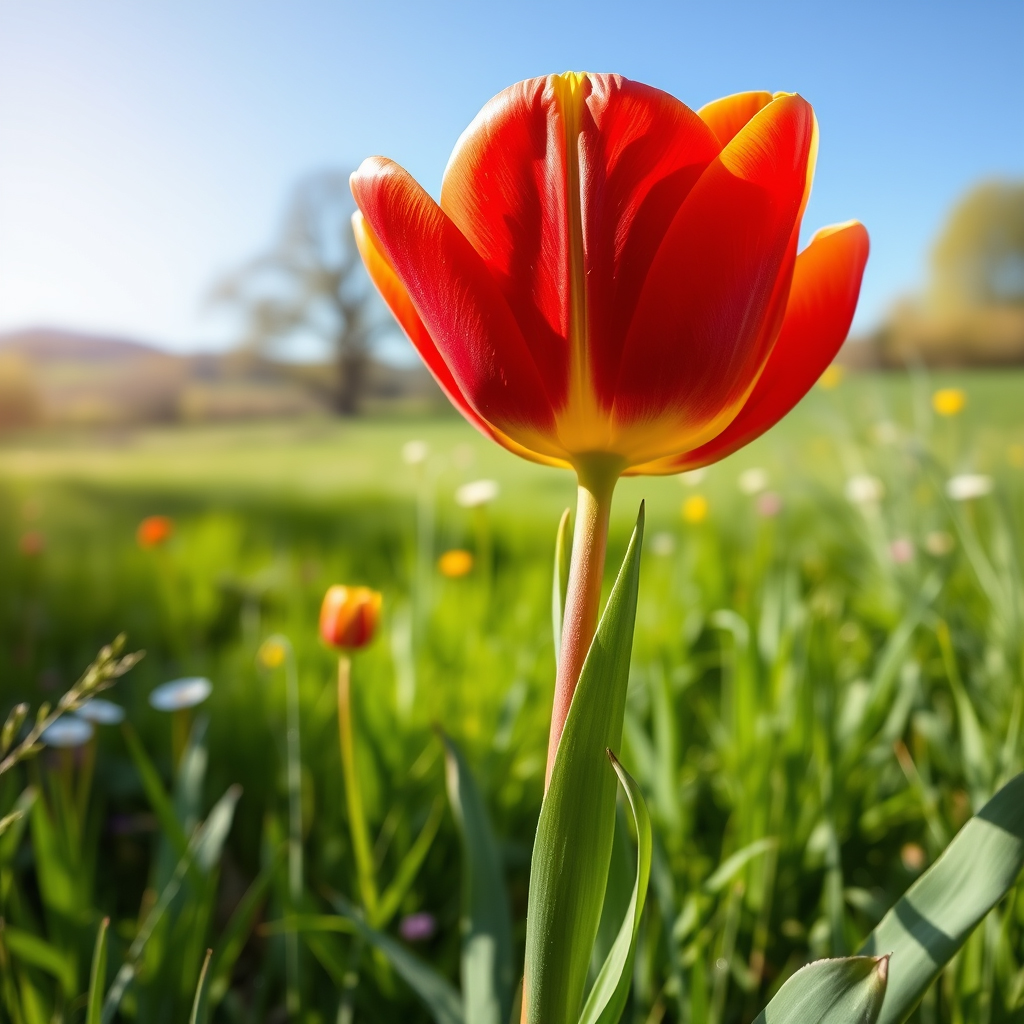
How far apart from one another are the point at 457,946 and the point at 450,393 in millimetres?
620

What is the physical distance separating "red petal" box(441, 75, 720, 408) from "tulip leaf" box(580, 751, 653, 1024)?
0.17 metres

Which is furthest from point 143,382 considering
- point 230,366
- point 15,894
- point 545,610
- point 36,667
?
point 15,894

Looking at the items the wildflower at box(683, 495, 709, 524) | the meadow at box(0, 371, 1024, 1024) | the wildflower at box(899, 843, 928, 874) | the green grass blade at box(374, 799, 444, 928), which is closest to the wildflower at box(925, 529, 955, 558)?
the meadow at box(0, 371, 1024, 1024)

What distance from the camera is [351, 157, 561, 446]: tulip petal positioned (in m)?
0.35

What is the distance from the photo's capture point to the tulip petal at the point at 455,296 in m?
0.35

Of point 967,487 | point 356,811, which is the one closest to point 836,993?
point 356,811

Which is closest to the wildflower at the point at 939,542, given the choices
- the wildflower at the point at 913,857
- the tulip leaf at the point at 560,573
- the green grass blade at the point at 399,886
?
the wildflower at the point at 913,857

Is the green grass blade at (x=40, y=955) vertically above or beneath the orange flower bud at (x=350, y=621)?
beneath

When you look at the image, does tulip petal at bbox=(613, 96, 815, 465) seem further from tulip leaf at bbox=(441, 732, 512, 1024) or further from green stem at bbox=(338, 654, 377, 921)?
A: green stem at bbox=(338, 654, 377, 921)

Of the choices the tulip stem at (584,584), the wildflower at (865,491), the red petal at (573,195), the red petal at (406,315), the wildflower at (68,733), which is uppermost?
the red petal at (573,195)

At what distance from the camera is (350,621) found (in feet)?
2.38

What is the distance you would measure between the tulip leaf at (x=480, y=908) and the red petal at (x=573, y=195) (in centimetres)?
31

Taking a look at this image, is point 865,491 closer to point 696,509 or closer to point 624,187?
point 696,509

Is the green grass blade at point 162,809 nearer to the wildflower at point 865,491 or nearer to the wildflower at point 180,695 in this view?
the wildflower at point 180,695
